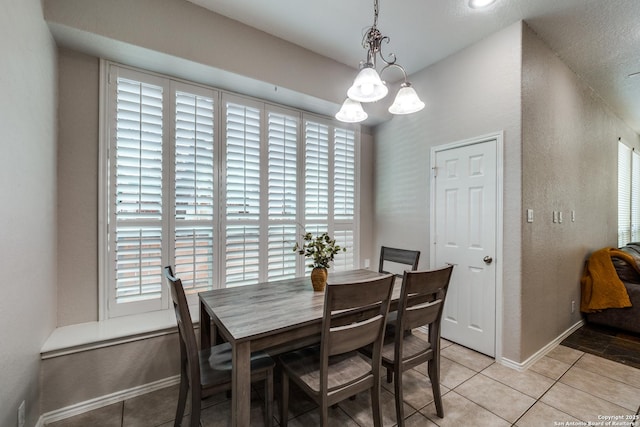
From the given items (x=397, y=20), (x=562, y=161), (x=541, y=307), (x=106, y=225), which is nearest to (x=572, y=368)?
(x=541, y=307)

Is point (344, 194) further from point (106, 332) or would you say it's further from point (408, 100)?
point (106, 332)

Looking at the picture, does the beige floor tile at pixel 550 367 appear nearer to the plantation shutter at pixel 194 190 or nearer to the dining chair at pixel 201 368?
the dining chair at pixel 201 368

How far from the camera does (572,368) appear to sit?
7.71 feet

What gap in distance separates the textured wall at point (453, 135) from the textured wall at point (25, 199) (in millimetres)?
3248

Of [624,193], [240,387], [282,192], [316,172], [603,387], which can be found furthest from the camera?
[624,193]

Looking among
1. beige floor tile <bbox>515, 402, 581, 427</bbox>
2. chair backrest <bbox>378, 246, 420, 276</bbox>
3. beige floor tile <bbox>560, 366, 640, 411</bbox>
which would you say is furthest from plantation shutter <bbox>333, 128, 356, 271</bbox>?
beige floor tile <bbox>560, 366, 640, 411</bbox>

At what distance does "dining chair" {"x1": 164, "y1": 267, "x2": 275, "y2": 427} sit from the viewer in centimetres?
140

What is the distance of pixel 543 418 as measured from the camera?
5.77ft

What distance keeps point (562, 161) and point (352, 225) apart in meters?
2.37

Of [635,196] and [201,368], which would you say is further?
[635,196]

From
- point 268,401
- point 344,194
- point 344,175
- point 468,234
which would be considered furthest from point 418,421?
point 344,175

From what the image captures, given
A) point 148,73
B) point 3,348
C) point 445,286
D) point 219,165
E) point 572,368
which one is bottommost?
point 572,368

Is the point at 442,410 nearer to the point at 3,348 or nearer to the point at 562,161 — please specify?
the point at 3,348

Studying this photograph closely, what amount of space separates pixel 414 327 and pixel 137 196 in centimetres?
233
